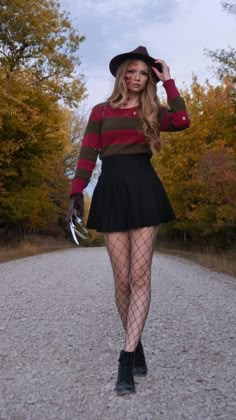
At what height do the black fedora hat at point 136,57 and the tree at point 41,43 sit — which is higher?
the tree at point 41,43

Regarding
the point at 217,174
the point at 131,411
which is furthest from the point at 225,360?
the point at 217,174

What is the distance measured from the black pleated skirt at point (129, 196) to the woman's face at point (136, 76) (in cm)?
47

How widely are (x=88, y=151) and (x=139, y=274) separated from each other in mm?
919

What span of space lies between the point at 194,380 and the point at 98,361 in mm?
843

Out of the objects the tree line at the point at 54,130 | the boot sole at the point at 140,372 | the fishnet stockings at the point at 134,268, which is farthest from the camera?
the tree line at the point at 54,130

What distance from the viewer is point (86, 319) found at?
18.4 ft

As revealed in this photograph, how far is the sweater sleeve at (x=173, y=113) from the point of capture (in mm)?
3230

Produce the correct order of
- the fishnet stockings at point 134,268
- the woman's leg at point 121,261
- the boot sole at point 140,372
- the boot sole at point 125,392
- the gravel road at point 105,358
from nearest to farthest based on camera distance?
the gravel road at point 105,358 → the boot sole at point 125,392 → the fishnet stockings at point 134,268 → the woman's leg at point 121,261 → the boot sole at point 140,372

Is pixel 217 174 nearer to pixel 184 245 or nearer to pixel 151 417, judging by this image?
pixel 184 245

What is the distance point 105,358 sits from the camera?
12.9ft

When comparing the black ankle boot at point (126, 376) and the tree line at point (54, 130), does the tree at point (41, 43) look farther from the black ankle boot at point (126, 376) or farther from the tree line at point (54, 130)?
the black ankle boot at point (126, 376)

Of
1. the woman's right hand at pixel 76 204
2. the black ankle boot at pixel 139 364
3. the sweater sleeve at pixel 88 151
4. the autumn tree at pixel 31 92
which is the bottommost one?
the black ankle boot at pixel 139 364

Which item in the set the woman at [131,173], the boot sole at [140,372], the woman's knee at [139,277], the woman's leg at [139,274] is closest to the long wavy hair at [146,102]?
the woman at [131,173]

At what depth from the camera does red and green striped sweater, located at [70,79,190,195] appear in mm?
3240
